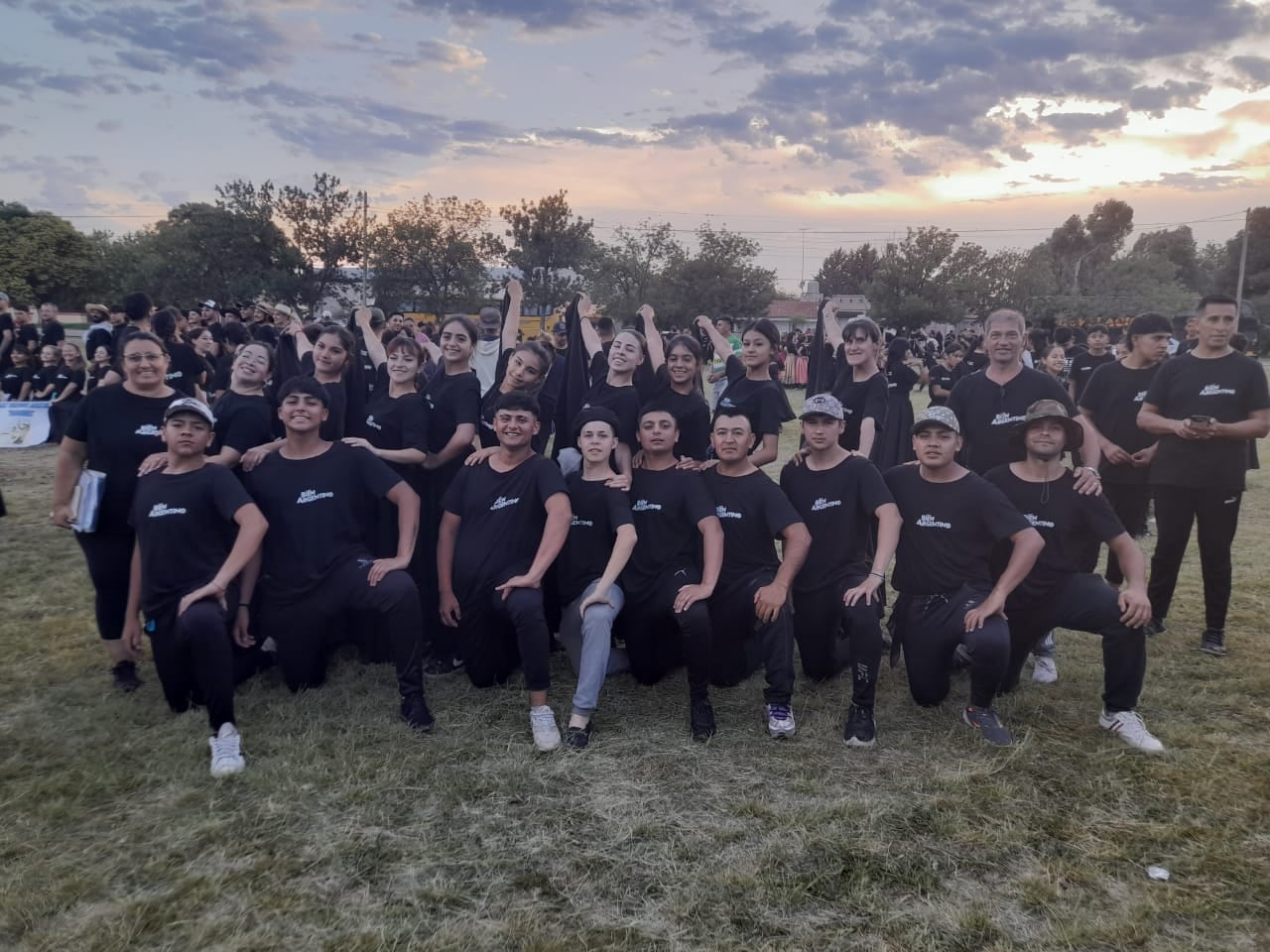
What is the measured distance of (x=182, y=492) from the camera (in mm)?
4270

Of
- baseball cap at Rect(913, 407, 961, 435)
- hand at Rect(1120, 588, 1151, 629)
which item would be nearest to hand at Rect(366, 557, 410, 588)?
baseball cap at Rect(913, 407, 961, 435)

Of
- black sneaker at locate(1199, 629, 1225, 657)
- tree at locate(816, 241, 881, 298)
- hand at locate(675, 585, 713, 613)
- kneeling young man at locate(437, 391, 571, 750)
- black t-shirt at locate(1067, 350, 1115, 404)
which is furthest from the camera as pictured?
tree at locate(816, 241, 881, 298)

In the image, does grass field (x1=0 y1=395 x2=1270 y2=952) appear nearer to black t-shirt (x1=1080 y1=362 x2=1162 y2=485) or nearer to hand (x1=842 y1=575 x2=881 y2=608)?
hand (x1=842 y1=575 x2=881 y2=608)

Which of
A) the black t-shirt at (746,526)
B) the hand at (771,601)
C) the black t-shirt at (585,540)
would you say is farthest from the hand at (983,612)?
the black t-shirt at (585,540)

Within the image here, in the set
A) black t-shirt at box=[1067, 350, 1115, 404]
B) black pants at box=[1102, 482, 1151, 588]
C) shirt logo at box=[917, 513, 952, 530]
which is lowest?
black pants at box=[1102, 482, 1151, 588]

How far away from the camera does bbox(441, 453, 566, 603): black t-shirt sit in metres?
4.61

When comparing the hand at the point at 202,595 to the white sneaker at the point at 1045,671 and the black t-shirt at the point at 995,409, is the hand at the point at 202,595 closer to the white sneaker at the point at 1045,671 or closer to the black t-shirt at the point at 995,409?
the black t-shirt at the point at 995,409

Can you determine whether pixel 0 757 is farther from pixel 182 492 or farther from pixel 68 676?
pixel 182 492

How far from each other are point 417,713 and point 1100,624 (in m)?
3.52

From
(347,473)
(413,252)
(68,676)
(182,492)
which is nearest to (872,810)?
(347,473)

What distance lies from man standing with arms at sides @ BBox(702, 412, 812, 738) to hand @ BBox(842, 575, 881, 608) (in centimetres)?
31

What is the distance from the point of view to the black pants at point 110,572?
4668 millimetres

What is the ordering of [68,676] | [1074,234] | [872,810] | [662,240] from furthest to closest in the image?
1. [1074,234]
2. [662,240]
3. [68,676]
4. [872,810]

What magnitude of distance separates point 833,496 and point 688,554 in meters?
0.87
